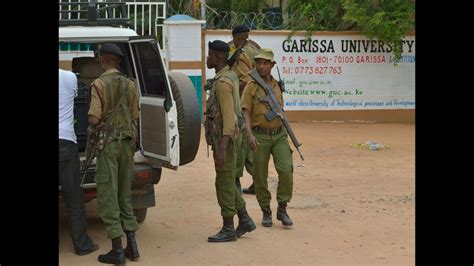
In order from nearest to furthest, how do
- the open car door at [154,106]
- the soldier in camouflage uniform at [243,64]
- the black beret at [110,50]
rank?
1. the black beret at [110,50]
2. the open car door at [154,106]
3. the soldier in camouflage uniform at [243,64]

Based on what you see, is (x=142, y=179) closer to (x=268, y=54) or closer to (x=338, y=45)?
(x=268, y=54)

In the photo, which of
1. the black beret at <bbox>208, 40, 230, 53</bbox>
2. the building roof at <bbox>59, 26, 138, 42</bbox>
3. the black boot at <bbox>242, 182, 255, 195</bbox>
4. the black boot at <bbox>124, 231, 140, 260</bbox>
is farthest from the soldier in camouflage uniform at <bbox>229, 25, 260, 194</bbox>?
the black boot at <bbox>124, 231, 140, 260</bbox>

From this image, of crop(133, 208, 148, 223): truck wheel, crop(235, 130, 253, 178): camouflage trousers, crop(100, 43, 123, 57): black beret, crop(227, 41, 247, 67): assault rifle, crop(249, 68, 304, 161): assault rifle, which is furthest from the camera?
crop(235, 130, 253, 178): camouflage trousers

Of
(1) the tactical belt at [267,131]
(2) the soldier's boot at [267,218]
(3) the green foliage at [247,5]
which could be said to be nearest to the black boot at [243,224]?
(2) the soldier's boot at [267,218]

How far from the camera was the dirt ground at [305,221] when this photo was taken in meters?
6.85

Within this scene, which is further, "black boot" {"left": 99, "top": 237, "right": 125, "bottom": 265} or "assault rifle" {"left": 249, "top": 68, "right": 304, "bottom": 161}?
"assault rifle" {"left": 249, "top": 68, "right": 304, "bottom": 161}

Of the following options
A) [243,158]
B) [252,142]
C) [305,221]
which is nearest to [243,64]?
A: [243,158]

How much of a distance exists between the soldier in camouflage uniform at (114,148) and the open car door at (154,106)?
291 mm

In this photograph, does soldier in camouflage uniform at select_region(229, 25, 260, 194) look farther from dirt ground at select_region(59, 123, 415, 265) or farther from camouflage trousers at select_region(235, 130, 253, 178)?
dirt ground at select_region(59, 123, 415, 265)

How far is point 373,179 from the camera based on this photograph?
34.9ft

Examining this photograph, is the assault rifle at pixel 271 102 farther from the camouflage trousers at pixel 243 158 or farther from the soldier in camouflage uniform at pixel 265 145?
the camouflage trousers at pixel 243 158

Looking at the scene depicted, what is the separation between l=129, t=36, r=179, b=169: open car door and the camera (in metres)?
6.77
